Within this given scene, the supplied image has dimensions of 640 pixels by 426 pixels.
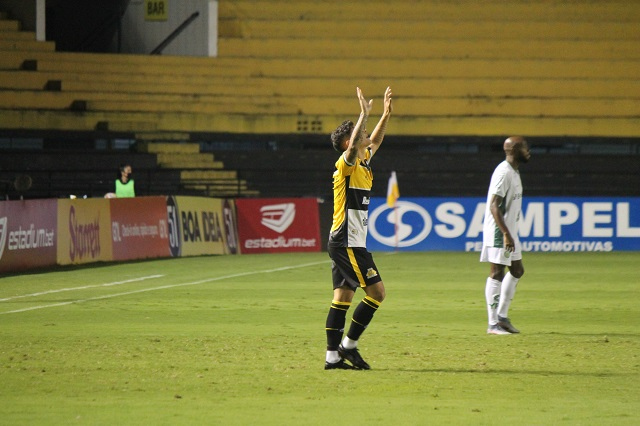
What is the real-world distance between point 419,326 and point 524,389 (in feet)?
14.1

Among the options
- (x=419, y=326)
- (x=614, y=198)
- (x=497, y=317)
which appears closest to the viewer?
(x=497, y=317)

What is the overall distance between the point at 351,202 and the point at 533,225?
69.5 ft

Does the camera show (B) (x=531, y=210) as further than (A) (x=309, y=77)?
No

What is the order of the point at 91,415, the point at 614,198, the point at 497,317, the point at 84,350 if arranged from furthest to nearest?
the point at 614,198
the point at 497,317
the point at 84,350
the point at 91,415

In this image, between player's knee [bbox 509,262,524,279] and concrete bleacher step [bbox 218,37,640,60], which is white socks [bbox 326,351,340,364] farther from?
concrete bleacher step [bbox 218,37,640,60]

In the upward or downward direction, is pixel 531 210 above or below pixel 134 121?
below

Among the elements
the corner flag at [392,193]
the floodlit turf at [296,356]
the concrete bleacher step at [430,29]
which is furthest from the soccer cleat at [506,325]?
the concrete bleacher step at [430,29]

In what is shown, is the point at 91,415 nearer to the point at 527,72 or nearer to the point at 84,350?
the point at 84,350

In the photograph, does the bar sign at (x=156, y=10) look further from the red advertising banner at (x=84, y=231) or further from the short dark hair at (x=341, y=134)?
the short dark hair at (x=341, y=134)

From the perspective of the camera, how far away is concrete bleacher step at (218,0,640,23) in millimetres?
37625

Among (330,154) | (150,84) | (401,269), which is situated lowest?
(401,269)

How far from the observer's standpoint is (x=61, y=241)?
68.5ft

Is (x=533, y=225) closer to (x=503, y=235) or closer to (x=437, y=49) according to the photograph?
(x=437, y=49)

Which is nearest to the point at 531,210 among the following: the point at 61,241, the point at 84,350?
the point at 61,241
